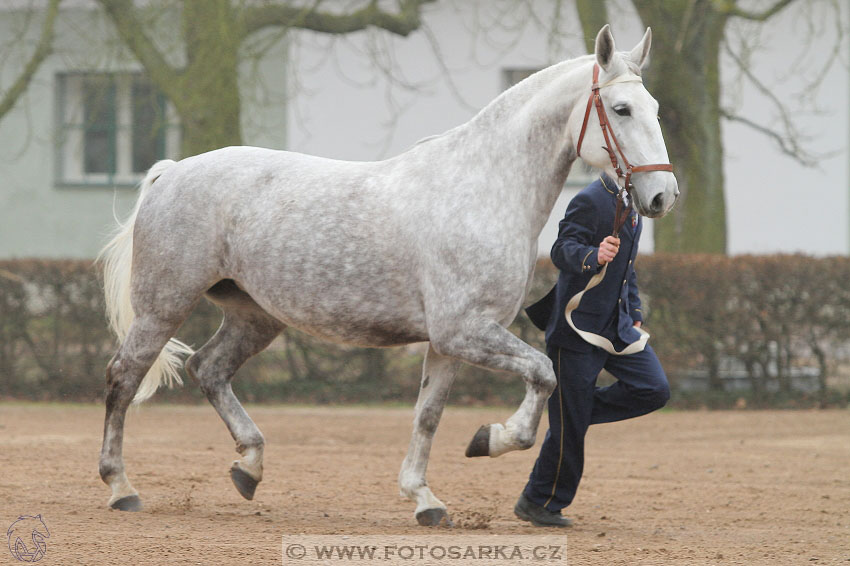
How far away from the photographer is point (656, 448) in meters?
8.61

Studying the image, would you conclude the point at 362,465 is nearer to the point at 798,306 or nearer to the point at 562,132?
the point at 562,132

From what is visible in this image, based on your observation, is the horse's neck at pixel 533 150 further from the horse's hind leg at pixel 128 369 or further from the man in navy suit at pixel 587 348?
the horse's hind leg at pixel 128 369

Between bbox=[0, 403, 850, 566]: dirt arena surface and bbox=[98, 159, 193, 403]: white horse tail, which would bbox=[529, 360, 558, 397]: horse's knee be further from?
bbox=[98, 159, 193, 403]: white horse tail

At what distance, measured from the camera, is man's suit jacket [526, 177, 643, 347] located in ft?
16.8

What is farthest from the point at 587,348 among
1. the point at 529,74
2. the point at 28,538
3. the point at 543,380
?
the point at 529,74

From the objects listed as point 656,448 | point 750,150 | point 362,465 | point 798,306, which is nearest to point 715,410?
point 798,306

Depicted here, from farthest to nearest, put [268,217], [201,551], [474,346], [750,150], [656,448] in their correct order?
[750,150], [656,448], [268,217], [474,346], [201,551]

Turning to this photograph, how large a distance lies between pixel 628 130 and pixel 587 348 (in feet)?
3.63

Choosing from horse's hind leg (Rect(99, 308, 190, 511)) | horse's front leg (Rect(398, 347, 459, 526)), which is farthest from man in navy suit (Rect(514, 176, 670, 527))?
horse's hind leg (Rect(99, 308, 190, 511))

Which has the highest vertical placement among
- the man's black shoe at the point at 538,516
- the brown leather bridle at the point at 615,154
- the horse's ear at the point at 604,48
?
the horse's ear at the point at 604,48

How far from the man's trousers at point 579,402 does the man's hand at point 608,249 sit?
567 mm

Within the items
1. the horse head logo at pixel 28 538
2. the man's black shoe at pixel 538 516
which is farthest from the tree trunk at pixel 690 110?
the horse head logo at pixel 28 538

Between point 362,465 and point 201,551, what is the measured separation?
10.3 ft

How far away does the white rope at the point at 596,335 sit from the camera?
5062 mm
